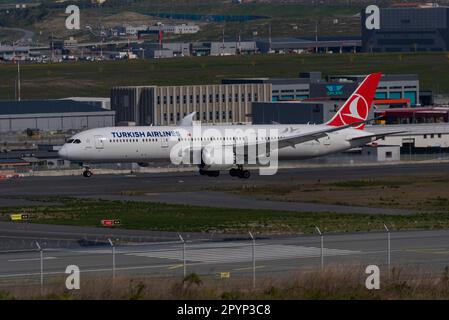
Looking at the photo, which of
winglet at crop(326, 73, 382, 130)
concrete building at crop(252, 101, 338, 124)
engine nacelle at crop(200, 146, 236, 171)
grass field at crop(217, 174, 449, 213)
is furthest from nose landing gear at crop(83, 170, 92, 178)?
concrete building at crop(252, 101, 338, 124)

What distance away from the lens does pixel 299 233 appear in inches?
2420

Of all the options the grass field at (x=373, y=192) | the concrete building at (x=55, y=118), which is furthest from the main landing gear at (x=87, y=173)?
the concrete building at (x=55, y=118)

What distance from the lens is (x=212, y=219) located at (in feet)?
230

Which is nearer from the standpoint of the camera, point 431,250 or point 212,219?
point 431,250

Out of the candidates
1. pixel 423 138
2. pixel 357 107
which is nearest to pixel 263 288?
pixel 357 107

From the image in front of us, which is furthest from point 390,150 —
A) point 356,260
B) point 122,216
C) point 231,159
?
point 356,260

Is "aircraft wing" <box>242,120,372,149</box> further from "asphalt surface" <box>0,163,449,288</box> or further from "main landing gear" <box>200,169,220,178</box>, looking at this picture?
"asphalt surface" <box>0,163,449,288</box>

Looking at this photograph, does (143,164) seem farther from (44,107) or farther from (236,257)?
(44,107)

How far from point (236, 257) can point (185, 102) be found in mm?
120543

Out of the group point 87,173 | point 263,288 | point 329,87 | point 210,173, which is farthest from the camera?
point 329,87

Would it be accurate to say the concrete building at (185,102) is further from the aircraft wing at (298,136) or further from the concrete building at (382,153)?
the aircraft wing at (298,136)

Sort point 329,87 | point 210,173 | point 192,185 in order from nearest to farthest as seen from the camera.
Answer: point 192,185 → point 210,173 → point 329,87

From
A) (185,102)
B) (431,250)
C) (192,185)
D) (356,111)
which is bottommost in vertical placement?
(192,185)
